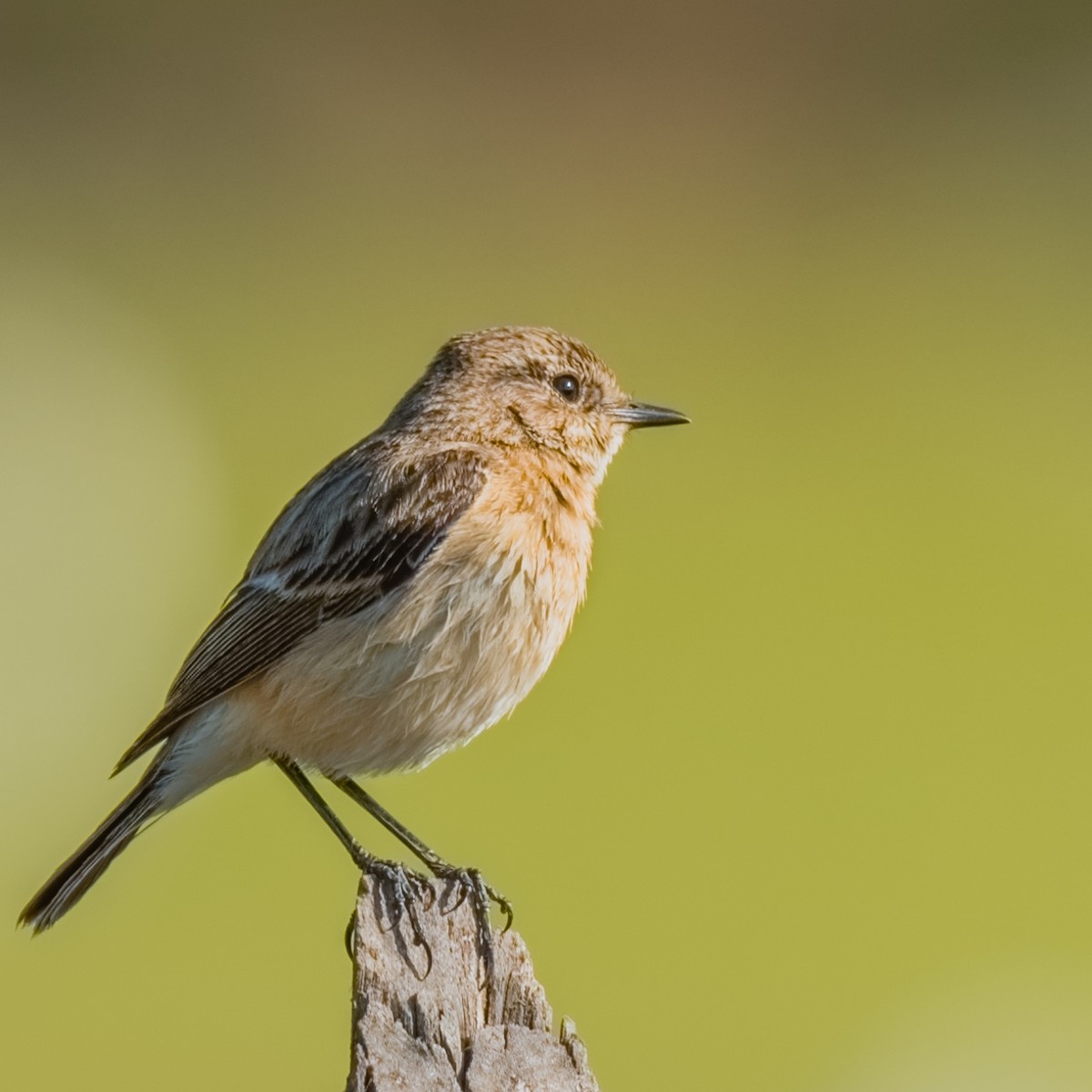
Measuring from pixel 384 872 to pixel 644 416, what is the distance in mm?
2089

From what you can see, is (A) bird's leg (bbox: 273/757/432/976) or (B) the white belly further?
(B) the white belly

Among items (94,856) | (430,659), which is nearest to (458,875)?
(430,659)

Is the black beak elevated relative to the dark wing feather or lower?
elevated

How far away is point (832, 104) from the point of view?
2102 cm

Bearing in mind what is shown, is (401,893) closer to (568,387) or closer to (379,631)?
(379,631)

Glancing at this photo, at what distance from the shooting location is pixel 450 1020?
4.32 meters

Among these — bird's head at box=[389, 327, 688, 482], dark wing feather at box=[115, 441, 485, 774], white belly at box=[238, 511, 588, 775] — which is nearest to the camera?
white belly at box=[238, 511, 588, 775]

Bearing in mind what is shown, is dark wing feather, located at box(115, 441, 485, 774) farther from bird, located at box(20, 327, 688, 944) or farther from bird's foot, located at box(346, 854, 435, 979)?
bird's foot, located at box(346, 854, 435, 979)

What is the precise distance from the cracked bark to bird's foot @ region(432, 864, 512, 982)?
2 cm

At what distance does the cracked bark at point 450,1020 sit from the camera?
13.6 ft

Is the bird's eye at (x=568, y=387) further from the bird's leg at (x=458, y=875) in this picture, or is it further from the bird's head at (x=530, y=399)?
the bird's leg at (x=458, y=875)

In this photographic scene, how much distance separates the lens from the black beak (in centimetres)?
664

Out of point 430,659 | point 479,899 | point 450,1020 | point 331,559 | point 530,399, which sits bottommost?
point 450,1020

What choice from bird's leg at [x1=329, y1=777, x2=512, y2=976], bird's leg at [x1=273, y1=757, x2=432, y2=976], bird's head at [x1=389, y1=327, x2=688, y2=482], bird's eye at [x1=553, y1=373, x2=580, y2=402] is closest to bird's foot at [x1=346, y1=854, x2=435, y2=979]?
bird's leg at [x1=273, y1=757, x2=432, y2=976]
